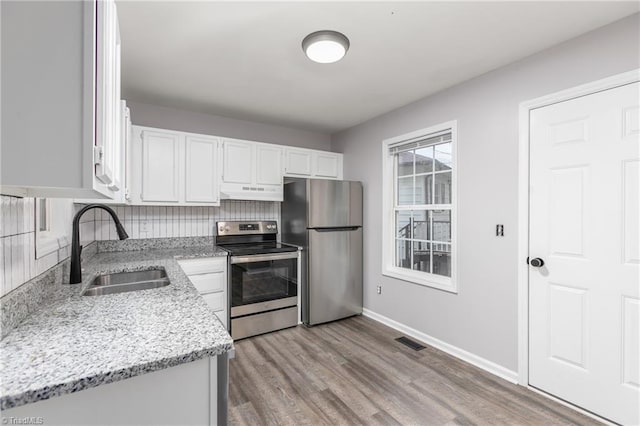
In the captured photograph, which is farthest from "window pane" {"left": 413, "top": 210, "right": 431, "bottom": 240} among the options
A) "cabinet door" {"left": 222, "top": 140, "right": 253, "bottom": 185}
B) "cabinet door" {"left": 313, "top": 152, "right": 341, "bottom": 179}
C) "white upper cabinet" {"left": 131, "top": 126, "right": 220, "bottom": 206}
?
"white upper cabinet" {"left": 131, "top": 126, "right": 220, "bottom": 206}

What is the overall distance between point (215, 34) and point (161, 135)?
4.77 feet

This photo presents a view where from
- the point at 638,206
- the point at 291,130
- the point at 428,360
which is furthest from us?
the point at 291,130

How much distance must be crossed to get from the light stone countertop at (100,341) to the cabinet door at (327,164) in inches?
109

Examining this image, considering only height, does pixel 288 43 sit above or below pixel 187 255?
above

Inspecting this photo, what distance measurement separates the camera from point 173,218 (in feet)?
11.0

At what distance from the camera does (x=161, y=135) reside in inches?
119

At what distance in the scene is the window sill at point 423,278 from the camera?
2779 millimetres

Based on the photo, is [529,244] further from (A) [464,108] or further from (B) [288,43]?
(B) [288,43]

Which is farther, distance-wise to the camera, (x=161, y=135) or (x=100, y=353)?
(x=161, y=135)

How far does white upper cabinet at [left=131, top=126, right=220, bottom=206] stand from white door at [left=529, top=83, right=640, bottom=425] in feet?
9.72

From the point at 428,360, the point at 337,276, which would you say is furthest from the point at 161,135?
the point at 428,360

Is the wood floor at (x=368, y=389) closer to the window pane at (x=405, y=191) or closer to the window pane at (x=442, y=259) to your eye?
the window pane at (x=442, y=259)

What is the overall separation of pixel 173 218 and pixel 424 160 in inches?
111

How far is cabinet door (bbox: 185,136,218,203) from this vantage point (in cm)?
316
